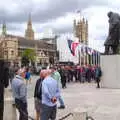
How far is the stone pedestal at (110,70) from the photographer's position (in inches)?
1111

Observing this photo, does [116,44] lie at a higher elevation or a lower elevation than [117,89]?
higher

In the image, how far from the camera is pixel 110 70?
28547mm

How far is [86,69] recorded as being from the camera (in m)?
40.6

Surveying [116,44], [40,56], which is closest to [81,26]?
[40,56]

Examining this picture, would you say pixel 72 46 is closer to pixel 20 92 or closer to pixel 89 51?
pixel 89 51

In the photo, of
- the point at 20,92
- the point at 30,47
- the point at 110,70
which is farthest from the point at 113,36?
the point at 30,47

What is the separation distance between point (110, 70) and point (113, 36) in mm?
2569

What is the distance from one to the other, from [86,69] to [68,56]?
15.9m

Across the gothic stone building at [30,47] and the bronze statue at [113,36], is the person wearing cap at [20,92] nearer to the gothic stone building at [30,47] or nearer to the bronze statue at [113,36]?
the bronze statue at [113,36]

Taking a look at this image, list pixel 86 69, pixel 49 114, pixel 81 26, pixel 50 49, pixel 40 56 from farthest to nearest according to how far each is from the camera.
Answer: pixel 50 49
pixel 40 56
pixel 81 26
pixel 86 69
pixel 49 114

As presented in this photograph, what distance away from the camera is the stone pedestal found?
92.6 ft

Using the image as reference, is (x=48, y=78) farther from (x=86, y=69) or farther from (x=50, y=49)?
(x=50, y=49)

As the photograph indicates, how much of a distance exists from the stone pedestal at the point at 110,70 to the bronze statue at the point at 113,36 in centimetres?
84

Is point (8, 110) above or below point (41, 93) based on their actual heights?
below
